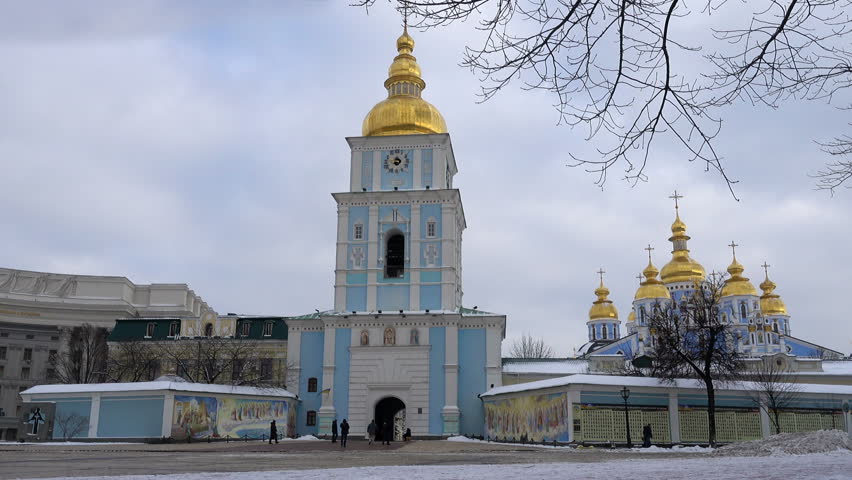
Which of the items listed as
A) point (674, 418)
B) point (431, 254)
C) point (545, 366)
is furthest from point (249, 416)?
point (674, 418)

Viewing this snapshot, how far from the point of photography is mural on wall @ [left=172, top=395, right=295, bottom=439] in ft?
102

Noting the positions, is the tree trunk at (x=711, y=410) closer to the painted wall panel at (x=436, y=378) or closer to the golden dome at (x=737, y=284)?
the painted wall panel at (x=436, y=378)

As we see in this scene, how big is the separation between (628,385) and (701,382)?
3.12 m

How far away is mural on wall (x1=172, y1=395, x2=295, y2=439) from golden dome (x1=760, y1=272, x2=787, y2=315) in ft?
148

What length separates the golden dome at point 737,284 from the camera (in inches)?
2478

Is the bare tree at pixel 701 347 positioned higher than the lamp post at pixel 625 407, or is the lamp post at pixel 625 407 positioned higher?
the bare tree at pixel 701 347

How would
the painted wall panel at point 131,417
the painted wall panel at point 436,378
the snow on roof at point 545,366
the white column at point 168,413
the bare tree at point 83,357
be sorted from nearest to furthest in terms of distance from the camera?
the white column at point 168,413, the painted wall panel at point 131,417, the painted wall panel at point 436,378, the snow on roof at point 545,366, the bare tree at point 83,357

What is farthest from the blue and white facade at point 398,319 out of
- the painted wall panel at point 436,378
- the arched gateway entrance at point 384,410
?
the arched gateway entrance at point 384,410

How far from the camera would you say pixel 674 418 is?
92.4 ft

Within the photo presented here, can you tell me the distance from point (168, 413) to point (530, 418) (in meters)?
14.0

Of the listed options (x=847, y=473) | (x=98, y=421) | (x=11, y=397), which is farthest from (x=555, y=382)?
(x=11, y=397)

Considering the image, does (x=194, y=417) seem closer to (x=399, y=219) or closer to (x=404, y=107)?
(x=399, y=219)

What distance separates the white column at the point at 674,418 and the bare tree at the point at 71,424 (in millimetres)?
22360

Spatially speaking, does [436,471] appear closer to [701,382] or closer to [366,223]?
[701,382]
